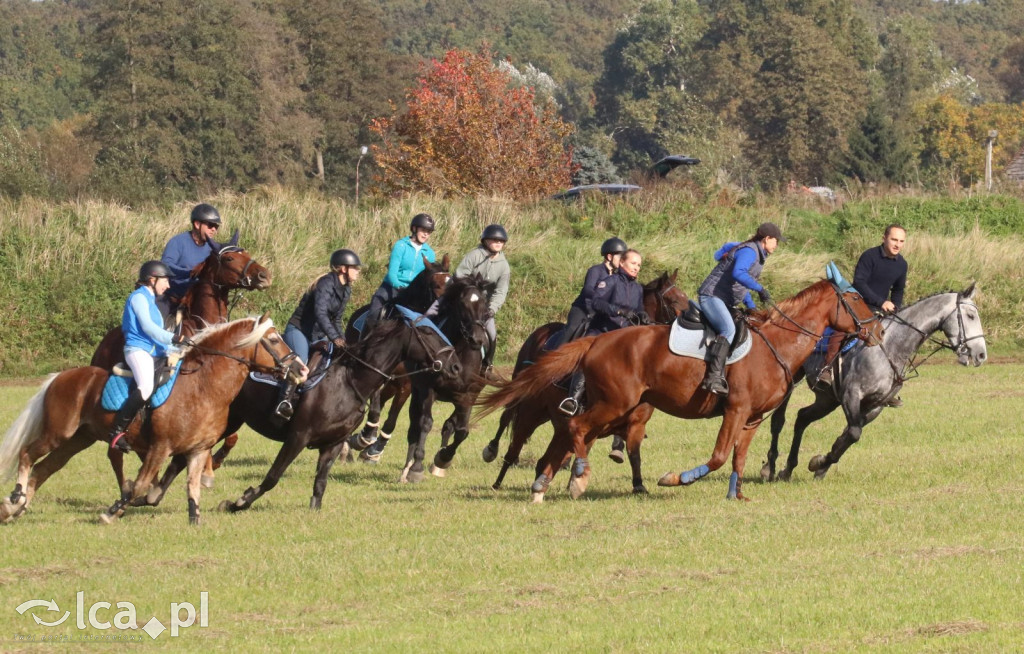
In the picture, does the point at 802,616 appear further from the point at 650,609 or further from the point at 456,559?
the point at 456,559

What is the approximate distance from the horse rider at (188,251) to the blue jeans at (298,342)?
3.70 ft

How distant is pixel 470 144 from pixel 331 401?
36.5 metres

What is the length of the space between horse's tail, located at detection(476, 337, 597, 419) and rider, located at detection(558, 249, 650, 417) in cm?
131

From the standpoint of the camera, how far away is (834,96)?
277 feet

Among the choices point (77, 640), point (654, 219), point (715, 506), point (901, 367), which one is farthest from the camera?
point (654, 219)

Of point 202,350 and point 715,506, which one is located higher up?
point 202,350

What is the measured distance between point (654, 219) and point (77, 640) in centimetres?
2583

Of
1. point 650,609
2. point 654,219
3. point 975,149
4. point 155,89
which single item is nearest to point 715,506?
point 650,609

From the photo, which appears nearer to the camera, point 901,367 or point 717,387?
point 717,387

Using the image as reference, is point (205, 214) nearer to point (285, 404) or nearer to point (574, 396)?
point (285, 404)

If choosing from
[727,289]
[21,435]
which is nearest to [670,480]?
[727,289]

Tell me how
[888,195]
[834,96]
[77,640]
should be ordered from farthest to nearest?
[834,96], [888,195], [77,640]

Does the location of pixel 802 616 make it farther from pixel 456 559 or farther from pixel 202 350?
pixel 202 350

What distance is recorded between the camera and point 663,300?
15961mm
